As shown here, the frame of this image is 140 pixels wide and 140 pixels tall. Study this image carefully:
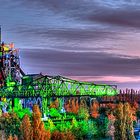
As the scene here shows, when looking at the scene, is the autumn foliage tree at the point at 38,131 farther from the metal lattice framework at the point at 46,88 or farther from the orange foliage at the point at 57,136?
the metal lattice framework at the point at 46,88

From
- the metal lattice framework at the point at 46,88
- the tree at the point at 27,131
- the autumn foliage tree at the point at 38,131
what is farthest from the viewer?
the metal lattice framework at the point at 46,88

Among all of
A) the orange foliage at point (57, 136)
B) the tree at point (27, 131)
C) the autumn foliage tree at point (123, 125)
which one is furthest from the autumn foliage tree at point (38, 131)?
the autumn foliage tree at point (123, 125)

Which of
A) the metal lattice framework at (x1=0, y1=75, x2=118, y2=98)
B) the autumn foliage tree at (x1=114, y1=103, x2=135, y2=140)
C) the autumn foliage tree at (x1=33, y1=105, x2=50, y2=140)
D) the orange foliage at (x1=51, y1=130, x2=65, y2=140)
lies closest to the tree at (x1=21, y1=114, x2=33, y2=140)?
the autumn foliage tree at (x1=33, y1=105, x2=50, y2=140)

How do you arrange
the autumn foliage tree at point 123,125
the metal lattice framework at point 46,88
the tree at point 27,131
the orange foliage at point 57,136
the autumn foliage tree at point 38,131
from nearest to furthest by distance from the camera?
1. the tree at point 27,131
2. the autumn foliage tree at point 38,131
3. the orange foliage at point 57,136
4. the autumn foliage tree at point 123,125
5. the metal lattice framework at point 46,88

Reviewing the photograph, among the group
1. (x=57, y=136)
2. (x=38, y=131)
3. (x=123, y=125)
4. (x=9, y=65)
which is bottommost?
(x=57, y=136)

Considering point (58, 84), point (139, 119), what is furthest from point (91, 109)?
point (58, 84)

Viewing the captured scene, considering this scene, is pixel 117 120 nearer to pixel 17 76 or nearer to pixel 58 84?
pixel 58 84

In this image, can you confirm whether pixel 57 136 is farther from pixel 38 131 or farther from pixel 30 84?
pixel 30 84

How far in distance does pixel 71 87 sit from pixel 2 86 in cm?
2225

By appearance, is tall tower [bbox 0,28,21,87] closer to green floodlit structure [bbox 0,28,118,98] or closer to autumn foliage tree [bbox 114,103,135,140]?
green floodlit structure [bbox 0,28,118,98]

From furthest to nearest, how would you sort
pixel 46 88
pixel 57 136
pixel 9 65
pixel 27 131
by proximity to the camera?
pixel 9 65
pixel 46 88
pixel 57 136
pixel 27 131

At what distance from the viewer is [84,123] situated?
114438 mm

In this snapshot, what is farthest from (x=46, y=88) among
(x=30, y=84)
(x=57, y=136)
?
(x=57, y=136)

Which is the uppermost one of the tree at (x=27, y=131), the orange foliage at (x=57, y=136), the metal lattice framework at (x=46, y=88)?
the metal lattice framework at (x=46, y=88)
